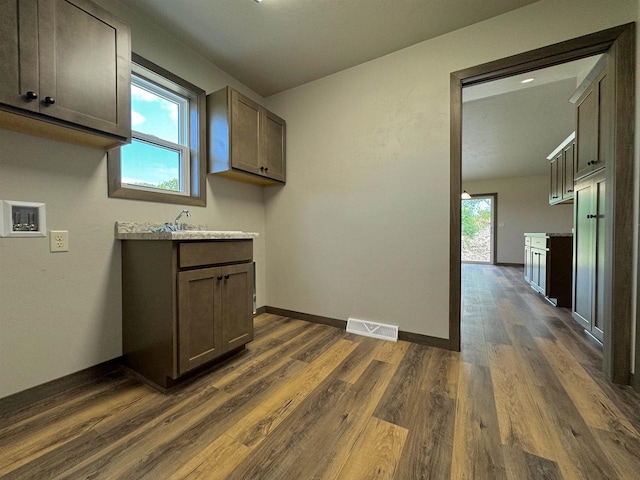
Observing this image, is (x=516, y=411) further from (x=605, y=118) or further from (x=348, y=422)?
(x=605, y=118)

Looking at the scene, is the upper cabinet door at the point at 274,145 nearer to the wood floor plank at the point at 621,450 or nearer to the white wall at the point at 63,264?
the white wall at the point at 63,264

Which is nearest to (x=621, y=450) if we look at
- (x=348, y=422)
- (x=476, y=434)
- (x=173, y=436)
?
(x=476, y=434)

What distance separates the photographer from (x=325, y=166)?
2617mm

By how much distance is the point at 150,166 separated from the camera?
6.58 ft

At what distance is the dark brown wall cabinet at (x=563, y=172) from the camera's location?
3223 millimetres

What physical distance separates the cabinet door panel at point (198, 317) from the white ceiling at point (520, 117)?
293cm

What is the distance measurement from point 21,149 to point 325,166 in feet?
6.89

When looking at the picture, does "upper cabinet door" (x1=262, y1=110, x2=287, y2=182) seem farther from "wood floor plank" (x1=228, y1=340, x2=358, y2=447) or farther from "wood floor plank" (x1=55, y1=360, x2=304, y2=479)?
"wood floor plank" (x1=55, y1=360, x2=304, y2=479)

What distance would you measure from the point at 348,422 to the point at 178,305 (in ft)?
3.64

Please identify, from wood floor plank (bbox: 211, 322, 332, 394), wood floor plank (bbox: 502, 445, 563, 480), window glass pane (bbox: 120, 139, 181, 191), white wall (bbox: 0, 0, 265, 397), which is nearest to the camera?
wood floor plank (bbox: 502, 445, 563, 480)

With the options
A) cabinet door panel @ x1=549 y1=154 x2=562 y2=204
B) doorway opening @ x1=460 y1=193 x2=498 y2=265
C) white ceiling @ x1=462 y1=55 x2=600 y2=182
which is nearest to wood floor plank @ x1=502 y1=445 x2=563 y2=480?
white ceiling @ x1=462 y1=55 x2=600 y2=182

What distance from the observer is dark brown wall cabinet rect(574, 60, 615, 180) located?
1.63 meters

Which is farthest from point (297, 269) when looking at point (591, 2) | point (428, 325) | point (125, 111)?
point (591, 2)

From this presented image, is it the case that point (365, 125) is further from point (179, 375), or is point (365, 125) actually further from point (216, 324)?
point (179, 375)
